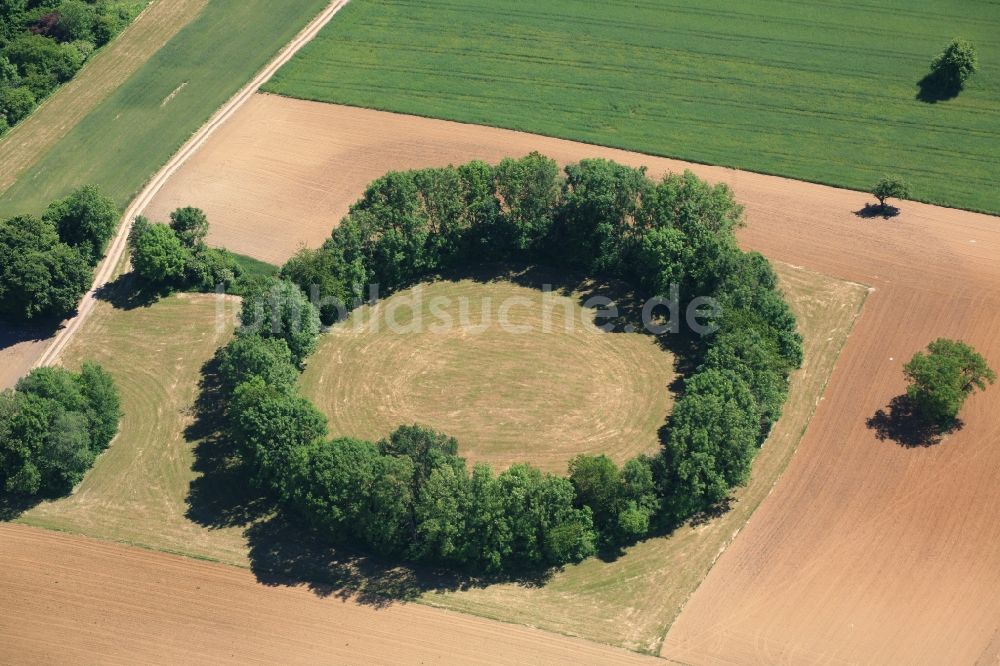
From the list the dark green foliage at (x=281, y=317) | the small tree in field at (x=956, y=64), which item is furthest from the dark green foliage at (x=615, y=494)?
the small tree in field at (x=956, y=64)

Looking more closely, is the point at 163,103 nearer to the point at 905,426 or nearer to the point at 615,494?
the point at 615,494

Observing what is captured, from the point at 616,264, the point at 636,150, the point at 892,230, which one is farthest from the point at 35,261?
the point at 892,230

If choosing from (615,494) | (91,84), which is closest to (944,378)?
(615,494)

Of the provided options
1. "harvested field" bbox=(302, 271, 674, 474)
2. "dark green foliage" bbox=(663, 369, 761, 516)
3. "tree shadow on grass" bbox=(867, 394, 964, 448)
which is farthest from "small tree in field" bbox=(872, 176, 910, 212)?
"dark green foliage" bbox=(663, 369, 761, 516)

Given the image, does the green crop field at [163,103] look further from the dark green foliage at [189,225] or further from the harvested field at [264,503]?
the harvested field at [264,503]

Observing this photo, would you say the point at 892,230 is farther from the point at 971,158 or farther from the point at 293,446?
the point at 293,446

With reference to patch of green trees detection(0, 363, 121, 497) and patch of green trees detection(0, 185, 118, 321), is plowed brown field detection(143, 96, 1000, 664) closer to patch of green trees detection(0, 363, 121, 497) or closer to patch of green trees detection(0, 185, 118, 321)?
patch of green trees detection(0, 185, 118, 321)
